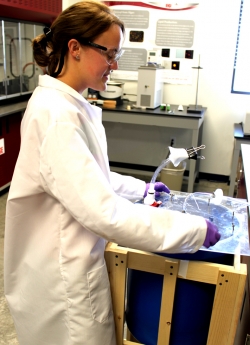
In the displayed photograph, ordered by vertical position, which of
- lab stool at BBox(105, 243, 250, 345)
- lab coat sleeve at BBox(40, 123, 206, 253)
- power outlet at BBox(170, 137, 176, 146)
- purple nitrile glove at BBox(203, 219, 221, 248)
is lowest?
power outlet at BBox(170, 137, 176, 146)

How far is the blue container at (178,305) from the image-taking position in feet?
3.53

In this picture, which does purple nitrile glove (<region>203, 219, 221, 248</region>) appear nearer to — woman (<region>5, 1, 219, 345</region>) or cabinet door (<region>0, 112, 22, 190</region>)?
woman (<region>5, 1, 219, 345</region>)

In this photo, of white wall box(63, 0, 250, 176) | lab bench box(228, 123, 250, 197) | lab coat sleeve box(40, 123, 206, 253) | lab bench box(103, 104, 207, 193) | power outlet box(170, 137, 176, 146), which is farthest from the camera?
power outlet box(170, 137, 176, 146)

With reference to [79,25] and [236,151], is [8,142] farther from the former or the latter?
[79,25]

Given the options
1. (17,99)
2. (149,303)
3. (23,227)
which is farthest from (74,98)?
(17,99)

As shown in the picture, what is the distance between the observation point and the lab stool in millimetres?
992

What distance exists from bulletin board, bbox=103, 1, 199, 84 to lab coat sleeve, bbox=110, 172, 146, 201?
2.52 metres

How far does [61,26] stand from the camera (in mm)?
969

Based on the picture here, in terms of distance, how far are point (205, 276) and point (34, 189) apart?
539mm

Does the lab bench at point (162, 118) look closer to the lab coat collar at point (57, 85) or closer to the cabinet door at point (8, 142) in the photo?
the cabinet door at point (8, 142)

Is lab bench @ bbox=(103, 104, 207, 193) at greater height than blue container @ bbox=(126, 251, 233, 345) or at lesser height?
greater

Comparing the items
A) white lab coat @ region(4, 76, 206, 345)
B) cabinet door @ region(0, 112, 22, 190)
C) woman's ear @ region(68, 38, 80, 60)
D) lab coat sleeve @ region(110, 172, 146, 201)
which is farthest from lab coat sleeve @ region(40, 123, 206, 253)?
cabinet door @ region(0, 112, 22, 190)

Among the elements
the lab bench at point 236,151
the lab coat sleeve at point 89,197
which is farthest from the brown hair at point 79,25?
the lab bench at point 236,151

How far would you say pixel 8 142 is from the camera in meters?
3.33
